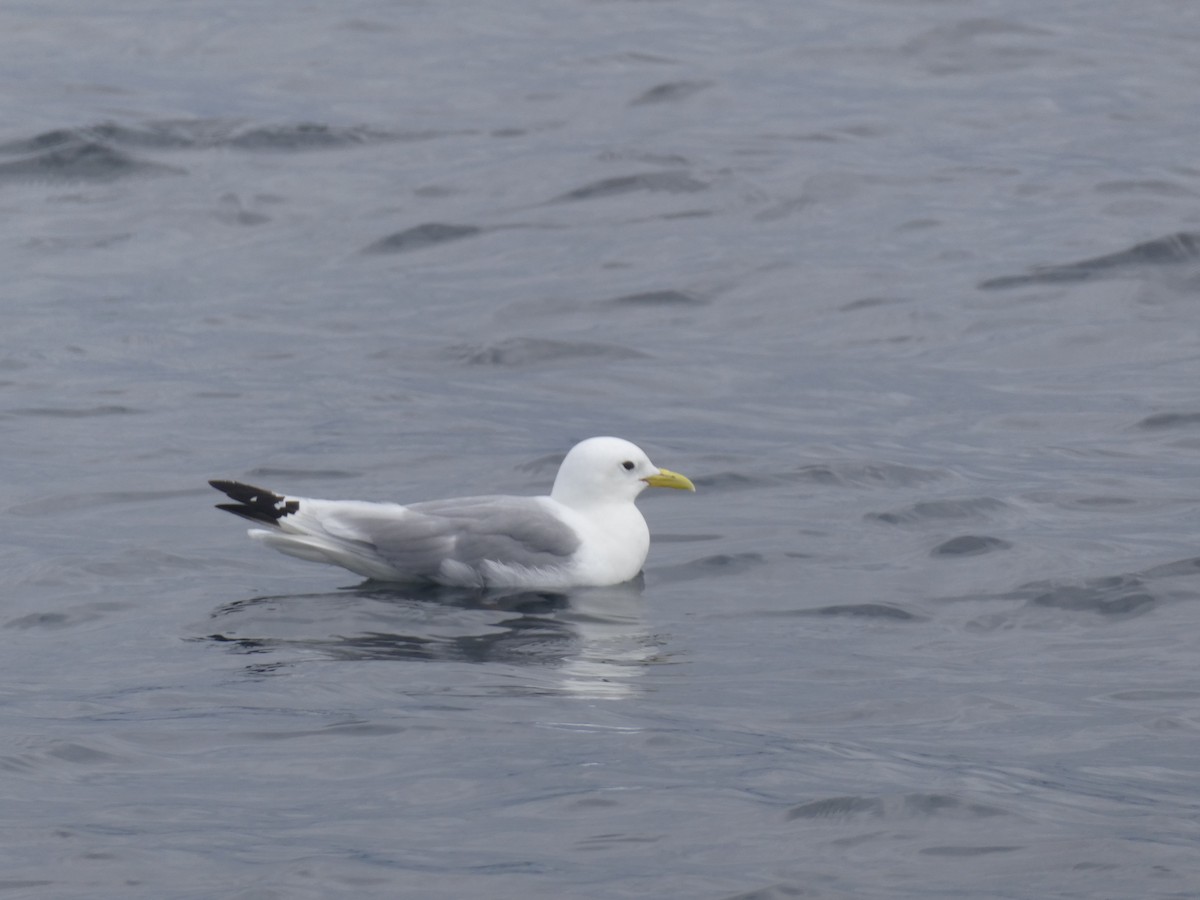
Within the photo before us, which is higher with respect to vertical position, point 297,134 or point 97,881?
point 297,134

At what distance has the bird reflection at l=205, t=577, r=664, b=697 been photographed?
908 cm

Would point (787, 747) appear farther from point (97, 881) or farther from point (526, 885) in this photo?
point (97, 881)

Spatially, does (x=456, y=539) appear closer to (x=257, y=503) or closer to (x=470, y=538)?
(x=470, y=538)

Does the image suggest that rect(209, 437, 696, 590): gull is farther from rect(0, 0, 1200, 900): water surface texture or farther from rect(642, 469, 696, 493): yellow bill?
rect(642, 469, 696, 493): yellow bill

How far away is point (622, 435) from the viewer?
13367 millimetres

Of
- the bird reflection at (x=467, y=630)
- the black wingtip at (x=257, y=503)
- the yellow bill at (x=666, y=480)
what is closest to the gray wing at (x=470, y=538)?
the bird reflection at (x=467, y=630)

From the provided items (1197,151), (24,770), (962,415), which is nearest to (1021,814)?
(24,770)

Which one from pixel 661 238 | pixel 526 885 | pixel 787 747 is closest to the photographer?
pixel 526 885

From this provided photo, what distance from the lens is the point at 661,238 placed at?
712 inches

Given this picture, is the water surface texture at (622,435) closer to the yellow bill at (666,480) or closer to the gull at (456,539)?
the gull at (456,539)

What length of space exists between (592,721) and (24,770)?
2.10 meters

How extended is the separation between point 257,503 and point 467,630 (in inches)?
54.4

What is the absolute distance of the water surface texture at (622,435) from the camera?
7.32 metres

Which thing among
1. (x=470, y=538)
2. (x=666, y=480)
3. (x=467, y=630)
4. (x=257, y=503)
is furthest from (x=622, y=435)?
(x=467, y=630)
